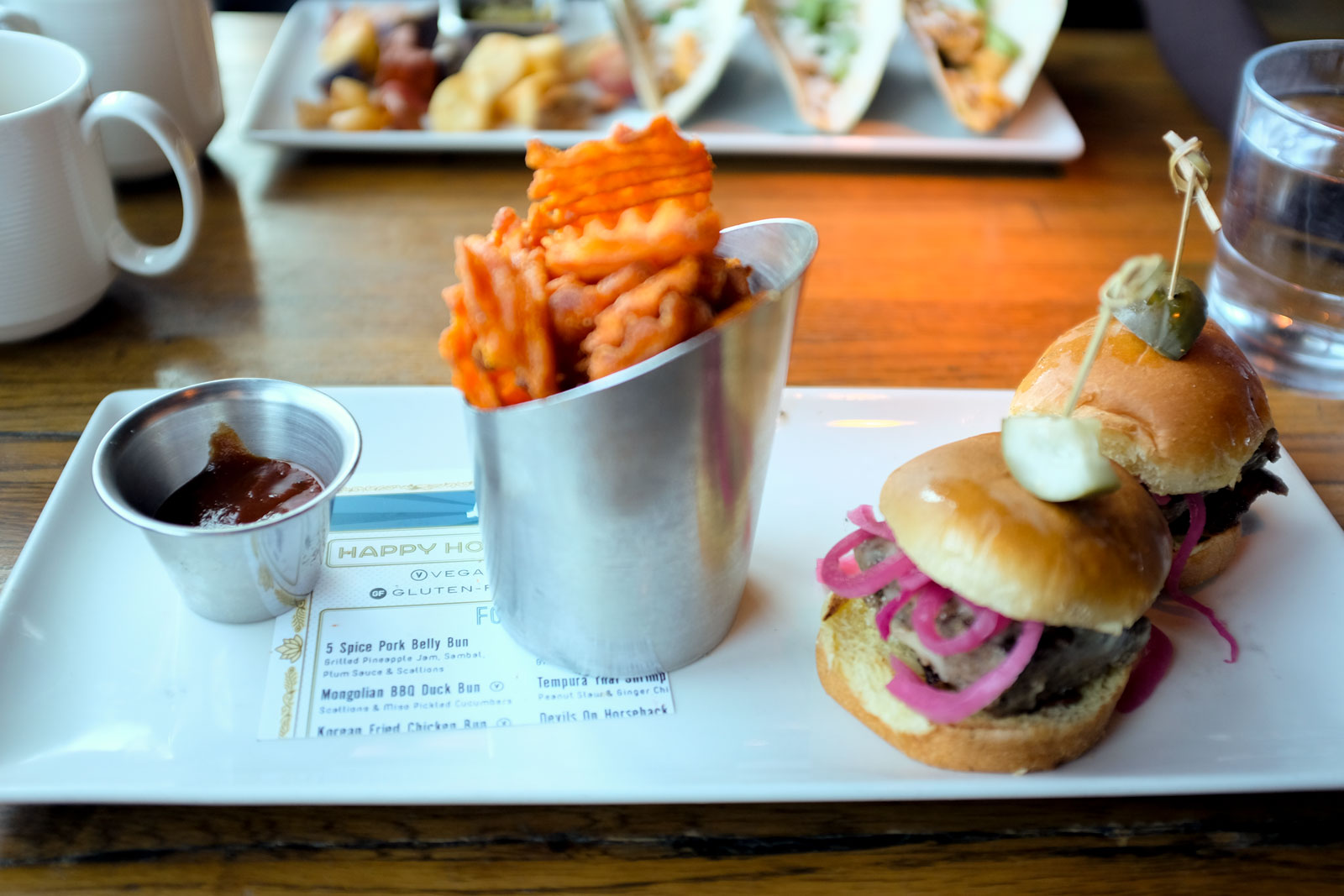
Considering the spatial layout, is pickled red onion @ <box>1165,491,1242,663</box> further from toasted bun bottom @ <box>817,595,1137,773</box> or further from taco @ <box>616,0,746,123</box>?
taco @ <box>616,0,746,123</box>

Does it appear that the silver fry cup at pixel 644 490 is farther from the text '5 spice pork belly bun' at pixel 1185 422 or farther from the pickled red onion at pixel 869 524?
the text '5 spice pork belly bun' at pixel 1185 422

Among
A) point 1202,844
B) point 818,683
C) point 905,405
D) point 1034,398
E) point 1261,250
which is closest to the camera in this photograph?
point 1202,844

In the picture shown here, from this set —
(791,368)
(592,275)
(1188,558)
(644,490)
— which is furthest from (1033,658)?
(791,368)

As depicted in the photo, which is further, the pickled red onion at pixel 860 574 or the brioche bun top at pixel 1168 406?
the brioche bun top at pixel 1168 406

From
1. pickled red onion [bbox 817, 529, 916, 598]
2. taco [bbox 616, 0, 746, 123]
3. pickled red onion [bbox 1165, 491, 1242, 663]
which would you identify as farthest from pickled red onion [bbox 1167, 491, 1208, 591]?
taco [bbox 616, 0, 746, 123]

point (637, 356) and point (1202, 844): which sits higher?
point (637, 356)

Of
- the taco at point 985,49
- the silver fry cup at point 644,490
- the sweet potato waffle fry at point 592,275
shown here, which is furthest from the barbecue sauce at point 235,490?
the taco at point 985,49

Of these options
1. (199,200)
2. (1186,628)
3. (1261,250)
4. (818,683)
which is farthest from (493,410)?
(1261,250)

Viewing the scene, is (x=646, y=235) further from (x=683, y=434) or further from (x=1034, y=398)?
(x=1034, y=398)
